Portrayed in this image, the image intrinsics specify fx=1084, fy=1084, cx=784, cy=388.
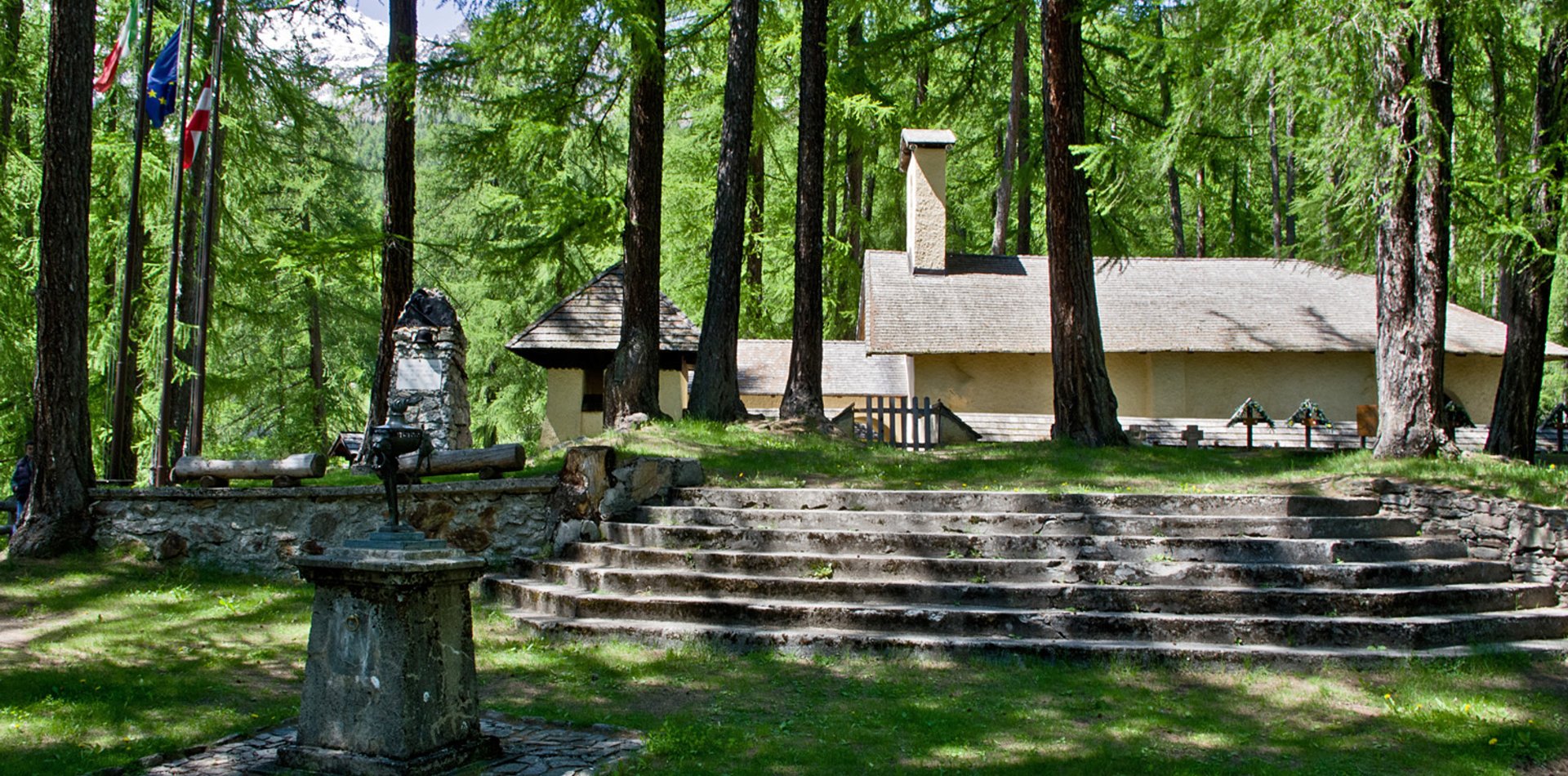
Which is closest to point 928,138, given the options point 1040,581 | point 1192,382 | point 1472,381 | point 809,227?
point 1192,382

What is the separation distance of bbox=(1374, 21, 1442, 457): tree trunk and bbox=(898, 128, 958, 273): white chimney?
12.7 m

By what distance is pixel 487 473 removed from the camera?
10.1 metres

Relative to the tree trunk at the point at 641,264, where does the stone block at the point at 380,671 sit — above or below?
below

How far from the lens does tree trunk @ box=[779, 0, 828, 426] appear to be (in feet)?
48.0

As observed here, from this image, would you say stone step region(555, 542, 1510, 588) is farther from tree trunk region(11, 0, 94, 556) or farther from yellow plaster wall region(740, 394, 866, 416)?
yellow plaster wall region(740, 394, 866, 416)

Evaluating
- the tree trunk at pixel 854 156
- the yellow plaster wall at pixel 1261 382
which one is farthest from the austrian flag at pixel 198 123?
the yellow plaster wall at pixel 1261 382

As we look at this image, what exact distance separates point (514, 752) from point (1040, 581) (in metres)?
4.46

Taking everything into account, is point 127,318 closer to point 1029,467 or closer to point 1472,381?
point 1029,467

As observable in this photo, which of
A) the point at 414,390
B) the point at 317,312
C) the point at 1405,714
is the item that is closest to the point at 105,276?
the point at 317,312

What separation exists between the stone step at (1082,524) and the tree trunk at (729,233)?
4.67 m

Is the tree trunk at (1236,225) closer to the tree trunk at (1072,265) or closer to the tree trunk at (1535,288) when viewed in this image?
the tree trunk at (1535,288)

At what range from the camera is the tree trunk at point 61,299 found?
10.1 m

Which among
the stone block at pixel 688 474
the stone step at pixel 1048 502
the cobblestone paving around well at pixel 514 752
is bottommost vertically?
the cobblestone paving around well at pixel 514 752

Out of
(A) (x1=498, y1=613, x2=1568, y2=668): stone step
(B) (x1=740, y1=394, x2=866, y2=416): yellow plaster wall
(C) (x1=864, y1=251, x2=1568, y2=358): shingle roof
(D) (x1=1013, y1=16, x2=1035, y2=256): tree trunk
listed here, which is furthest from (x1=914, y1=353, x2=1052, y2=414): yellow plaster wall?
(A) (x1=498, y1=613, x2=1568, y2=668): stone step
